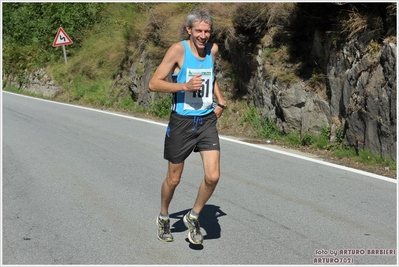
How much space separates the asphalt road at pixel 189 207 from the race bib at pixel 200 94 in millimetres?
1261

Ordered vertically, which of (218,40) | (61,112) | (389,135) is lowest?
(61,112)

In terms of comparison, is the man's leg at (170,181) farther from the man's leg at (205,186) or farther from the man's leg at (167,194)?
the man's leg at (205,186)

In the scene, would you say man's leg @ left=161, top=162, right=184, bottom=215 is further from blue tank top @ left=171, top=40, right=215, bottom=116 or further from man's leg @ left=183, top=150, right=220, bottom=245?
blue tank top @ left=171, top=40, right=215, bottom=116

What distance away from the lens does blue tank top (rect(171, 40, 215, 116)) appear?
586 cm

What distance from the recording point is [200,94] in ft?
19.5

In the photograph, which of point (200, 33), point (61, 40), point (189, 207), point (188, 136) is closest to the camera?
point (200, 33)

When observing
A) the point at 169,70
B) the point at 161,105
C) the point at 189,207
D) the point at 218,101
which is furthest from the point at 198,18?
the point at 161,105

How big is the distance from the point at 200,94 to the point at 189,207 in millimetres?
1953

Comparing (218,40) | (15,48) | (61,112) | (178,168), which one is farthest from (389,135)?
(15,48)

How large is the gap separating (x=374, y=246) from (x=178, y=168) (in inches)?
74.1

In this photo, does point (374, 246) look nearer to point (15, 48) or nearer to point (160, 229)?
point (160, 229)

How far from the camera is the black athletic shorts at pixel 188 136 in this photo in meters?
5.96

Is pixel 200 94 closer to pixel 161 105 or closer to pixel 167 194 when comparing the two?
pixel 167 194

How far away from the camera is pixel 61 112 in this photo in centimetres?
1908
